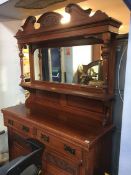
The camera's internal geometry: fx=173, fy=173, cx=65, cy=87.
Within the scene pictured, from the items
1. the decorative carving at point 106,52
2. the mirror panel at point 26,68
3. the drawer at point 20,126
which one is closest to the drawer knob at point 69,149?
the drawer at point 20,126

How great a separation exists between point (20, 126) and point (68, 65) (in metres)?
0.79

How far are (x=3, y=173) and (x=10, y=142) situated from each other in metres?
0.86

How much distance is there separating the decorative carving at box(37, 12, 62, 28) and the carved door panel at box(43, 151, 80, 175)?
1.13 meters

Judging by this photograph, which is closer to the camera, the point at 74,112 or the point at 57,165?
the point at 57,165

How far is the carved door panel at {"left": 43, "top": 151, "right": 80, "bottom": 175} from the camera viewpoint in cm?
135

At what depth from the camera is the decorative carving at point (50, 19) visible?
1.50 metres

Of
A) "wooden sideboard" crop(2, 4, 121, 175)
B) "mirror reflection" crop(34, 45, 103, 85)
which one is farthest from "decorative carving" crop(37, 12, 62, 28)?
"mirror reflection" crop(34, 45, 103, 85)

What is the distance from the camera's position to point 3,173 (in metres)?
1.20

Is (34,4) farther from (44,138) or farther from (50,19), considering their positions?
(44,138)

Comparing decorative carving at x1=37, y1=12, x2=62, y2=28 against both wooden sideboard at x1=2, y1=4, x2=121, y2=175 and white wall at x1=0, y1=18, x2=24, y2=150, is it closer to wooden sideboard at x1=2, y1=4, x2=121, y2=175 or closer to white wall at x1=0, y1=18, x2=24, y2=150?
wooden sideboard at x1=2, y1=4, x2=121, y2=175

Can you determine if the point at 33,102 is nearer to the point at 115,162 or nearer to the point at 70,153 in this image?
the point at 70,153

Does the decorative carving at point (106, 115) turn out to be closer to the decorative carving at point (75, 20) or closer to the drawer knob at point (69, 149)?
the drawer knob at point (69, 149)

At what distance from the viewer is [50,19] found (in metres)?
1.56

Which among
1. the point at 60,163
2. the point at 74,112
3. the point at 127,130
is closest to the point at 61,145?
the point at 60,163
